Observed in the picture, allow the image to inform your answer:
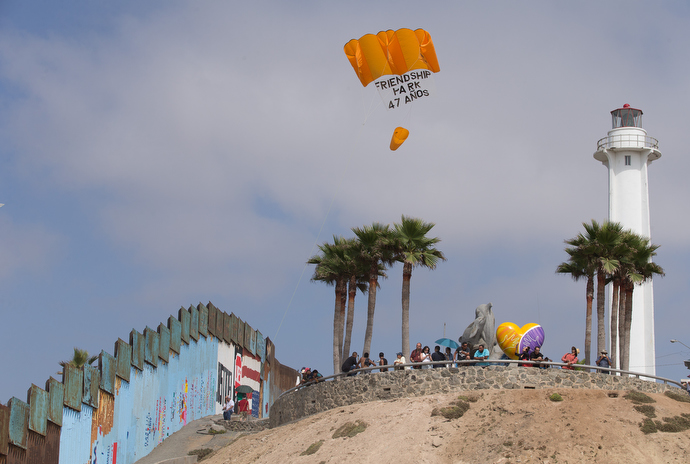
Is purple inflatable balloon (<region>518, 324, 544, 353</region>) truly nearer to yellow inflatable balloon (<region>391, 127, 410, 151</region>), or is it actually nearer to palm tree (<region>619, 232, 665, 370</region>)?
palm tree (<region>619, 232, 665, 370</region>)

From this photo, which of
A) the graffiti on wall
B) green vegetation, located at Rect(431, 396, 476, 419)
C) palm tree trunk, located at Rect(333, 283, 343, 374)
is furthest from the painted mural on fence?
green vegetation, located at Rect(431, 396, 476, 419)

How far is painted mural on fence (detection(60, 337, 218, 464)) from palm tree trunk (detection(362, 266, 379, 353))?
9.23m

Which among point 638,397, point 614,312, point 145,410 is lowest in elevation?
point 145,410

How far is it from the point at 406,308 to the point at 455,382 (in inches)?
271

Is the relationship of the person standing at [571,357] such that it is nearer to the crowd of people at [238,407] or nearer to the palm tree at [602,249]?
the palm tree at [602,249]

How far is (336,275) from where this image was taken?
3881 cm

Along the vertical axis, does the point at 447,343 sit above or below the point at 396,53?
below

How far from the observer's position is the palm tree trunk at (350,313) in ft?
123

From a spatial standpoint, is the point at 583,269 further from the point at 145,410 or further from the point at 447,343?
the point at 145,410

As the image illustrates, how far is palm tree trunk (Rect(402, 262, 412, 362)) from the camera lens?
34719 millimetres

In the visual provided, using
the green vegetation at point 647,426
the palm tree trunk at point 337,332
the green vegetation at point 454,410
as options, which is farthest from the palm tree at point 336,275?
the green vegetation at point 647,426

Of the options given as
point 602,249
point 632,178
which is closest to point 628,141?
point 632,178

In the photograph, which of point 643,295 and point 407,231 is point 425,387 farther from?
point 643,295

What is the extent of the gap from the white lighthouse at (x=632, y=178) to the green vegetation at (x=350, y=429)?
78.3 ft
